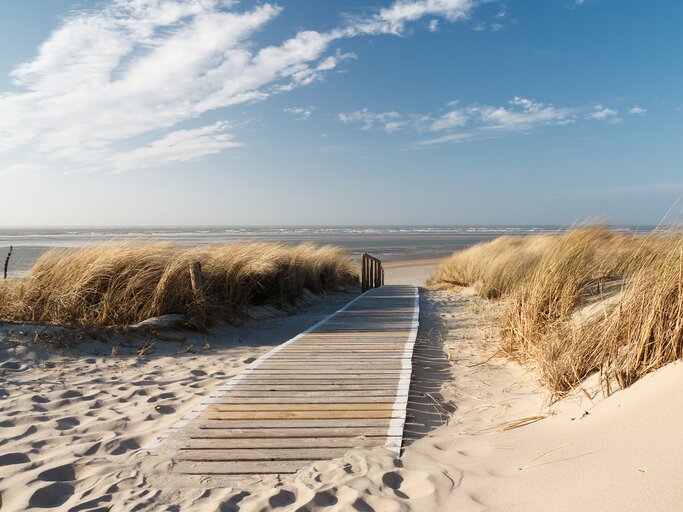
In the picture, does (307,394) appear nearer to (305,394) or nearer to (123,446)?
(305,394)

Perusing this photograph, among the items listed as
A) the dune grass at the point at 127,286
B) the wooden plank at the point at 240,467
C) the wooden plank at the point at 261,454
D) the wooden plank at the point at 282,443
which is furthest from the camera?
the dune grass at the point at 127,286

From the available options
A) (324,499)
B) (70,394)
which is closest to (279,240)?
(70,394)

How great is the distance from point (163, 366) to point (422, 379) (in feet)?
9.10

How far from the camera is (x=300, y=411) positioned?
3.58 m

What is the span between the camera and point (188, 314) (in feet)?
23.2

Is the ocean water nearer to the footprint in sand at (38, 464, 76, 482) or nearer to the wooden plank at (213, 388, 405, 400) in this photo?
the wooden plank at (213, 388, 405, 400)

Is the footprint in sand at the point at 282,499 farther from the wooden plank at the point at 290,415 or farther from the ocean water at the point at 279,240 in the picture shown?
the ocean water at the point at 279,240

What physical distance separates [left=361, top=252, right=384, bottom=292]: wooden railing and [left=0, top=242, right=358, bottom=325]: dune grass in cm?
530

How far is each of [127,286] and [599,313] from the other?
5.76 meters

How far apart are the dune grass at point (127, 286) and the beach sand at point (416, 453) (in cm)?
180

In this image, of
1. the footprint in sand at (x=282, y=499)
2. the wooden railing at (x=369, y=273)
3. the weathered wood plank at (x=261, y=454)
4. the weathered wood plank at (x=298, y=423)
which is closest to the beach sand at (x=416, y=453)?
the footprint in sand at (x=282, y=499)

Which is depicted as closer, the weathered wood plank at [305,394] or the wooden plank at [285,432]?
the wooden plank at [285,432]

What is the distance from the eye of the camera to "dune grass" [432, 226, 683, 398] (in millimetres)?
3029

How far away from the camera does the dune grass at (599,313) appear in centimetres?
303
